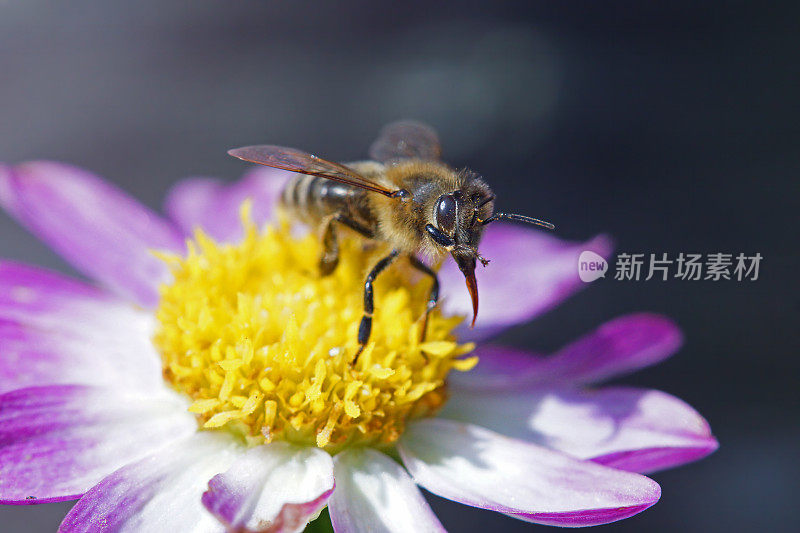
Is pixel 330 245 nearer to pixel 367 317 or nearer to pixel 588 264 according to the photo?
pixel 367 317

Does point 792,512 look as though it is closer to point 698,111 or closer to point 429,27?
point 698,111

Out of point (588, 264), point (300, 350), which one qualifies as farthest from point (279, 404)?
point (588, 264)

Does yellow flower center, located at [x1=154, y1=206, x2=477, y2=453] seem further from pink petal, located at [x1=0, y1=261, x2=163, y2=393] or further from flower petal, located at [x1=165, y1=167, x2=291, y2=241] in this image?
flower petal, located at [x1=165, y1=167, x2=291, y2=241]

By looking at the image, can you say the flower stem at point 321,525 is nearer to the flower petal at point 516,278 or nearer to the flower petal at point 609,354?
the flower petal at point 609,354

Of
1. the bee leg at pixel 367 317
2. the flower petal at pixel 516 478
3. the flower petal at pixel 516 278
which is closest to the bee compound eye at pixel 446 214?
the bee leg at pixel 367 317

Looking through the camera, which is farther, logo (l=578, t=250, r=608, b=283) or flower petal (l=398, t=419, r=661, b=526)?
logo (l=578, t=250, r=608, b=283)

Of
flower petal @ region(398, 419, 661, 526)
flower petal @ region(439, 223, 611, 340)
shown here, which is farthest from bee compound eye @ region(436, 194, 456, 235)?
flower petal @ region(439, 223, 611, 340)
